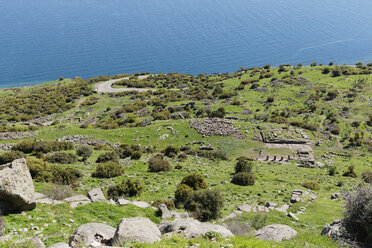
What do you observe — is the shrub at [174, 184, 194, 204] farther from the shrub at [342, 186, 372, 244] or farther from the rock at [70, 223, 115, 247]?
the shrub at [342, 186, 372, 244]

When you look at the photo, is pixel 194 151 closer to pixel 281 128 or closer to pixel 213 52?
pixel 281 128

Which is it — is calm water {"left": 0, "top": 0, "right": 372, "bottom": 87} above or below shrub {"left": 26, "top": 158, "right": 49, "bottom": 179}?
above

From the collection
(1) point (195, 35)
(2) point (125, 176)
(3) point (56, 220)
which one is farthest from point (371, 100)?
(1) point (195, 35)

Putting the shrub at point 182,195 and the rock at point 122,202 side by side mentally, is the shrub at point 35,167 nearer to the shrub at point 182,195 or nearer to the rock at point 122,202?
the rock at point 122,202

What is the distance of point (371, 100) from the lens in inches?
2078

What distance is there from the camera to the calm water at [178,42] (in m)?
128

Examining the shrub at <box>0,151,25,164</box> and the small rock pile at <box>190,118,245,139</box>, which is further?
the small rock pile at <box>190,118,245,139</box>

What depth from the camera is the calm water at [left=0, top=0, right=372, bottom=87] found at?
5059 inches

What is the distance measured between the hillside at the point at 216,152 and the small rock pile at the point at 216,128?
0.18m

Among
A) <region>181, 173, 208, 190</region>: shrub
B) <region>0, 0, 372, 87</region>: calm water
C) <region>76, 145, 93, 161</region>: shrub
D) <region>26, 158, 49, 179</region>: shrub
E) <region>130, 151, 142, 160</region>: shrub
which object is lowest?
<region>130, 151, 142, 160</region>: shrub

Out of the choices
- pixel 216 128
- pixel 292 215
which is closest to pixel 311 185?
pixel 292 215

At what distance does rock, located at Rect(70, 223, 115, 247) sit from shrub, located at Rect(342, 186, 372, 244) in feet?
39.2

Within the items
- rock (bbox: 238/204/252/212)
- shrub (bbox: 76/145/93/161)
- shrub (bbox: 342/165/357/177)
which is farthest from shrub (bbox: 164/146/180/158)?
shrub (bbox: 342/165/357/177)

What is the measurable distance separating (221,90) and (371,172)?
46139 millimetres
